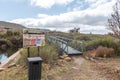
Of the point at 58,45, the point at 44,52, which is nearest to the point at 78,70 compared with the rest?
the point at 44,52

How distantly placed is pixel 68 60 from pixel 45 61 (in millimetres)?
2081

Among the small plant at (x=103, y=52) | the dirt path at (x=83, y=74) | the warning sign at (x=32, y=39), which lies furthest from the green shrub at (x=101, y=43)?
the warning sign at (x=32, y=39)

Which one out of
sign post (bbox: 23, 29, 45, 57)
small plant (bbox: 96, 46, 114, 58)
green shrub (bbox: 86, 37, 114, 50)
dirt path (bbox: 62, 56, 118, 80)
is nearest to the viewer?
dirt path (bbox: 62, 56, 118, 80)

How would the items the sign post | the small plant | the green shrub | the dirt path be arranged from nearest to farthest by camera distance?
1. the dirt path
2. the sign post
3. the small plant
4. the green shrub

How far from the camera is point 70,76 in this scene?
7949 millimetres

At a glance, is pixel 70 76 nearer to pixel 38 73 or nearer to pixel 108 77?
pixel 108 77

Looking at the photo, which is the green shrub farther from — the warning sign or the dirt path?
the warning sign

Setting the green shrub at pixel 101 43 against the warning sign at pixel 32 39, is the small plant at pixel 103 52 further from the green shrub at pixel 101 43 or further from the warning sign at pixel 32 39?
the warning sign at pixel 32 39

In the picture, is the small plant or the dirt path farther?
the small plant

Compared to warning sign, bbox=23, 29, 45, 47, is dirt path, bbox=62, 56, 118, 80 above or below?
below

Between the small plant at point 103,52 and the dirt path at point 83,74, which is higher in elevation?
the small plant at point 103,52

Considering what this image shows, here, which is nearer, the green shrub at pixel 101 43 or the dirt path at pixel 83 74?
the dirt path at pixel 83 74

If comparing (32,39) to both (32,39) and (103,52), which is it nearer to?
(32,39)

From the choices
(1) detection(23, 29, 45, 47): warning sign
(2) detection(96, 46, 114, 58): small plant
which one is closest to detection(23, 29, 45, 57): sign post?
(1) detection(23, 29, 45, 47): warning sign
